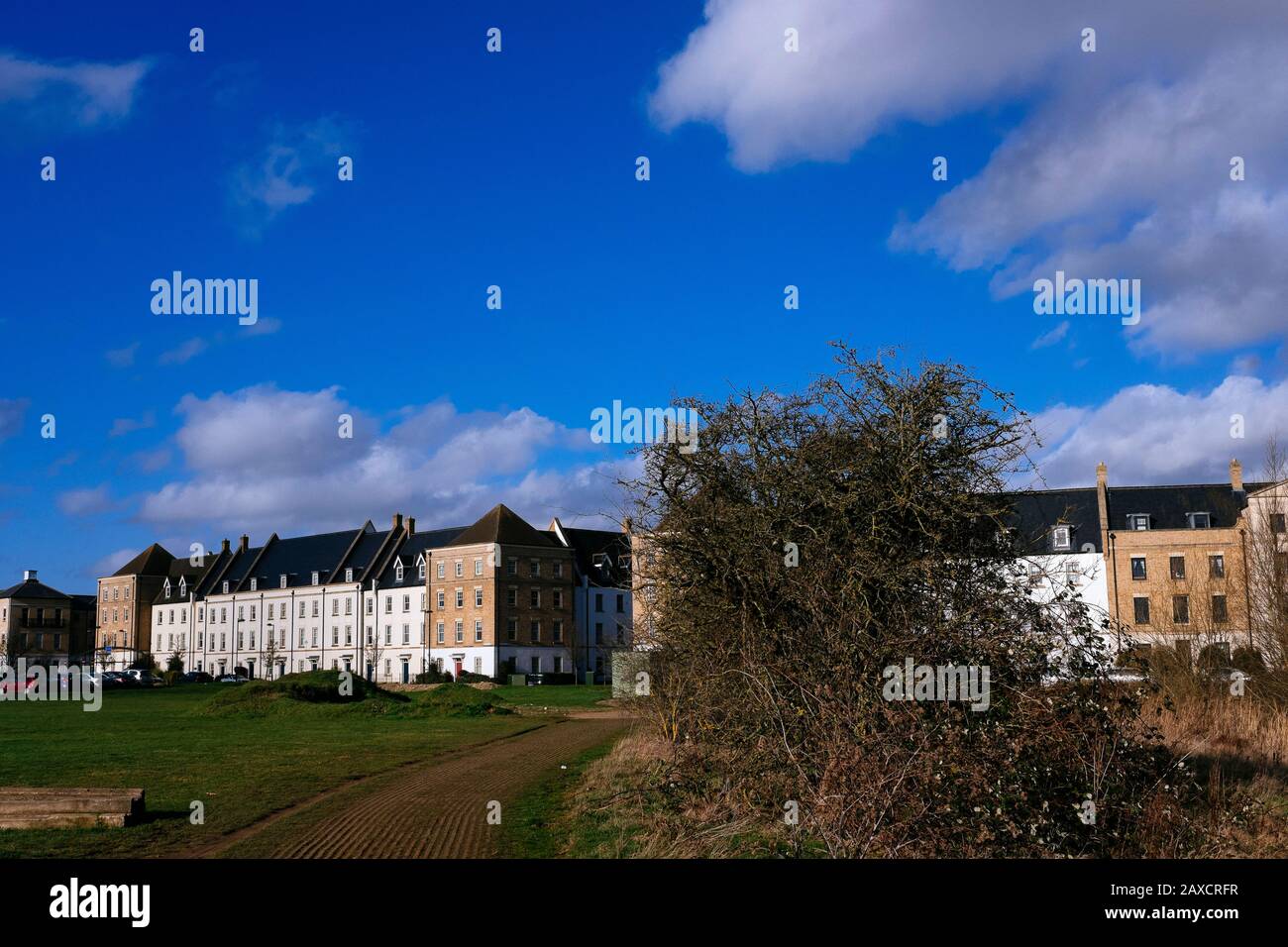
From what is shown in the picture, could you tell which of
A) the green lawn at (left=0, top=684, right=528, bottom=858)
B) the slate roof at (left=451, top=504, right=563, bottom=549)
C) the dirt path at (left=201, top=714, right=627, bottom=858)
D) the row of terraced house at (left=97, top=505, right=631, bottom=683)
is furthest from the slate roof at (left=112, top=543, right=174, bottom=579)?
the dirt path at (left=201, top=714, right=627, bottom=858)

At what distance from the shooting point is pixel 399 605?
9156cm

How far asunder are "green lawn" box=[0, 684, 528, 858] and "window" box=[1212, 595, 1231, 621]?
62.9 ft

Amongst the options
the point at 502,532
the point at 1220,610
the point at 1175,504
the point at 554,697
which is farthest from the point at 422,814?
the point at 502,532

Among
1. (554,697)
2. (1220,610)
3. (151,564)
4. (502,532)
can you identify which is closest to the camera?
(1220,610)

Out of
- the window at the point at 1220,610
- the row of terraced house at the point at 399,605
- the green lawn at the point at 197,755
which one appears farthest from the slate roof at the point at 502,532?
the window at the point at 1220,610

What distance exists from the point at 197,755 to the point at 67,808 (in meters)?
11.1

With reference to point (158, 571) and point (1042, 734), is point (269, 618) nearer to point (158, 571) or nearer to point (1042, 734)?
point (158, 571)

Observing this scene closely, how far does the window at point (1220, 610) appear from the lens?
27.8 m

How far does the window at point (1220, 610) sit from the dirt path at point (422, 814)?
1640 cm

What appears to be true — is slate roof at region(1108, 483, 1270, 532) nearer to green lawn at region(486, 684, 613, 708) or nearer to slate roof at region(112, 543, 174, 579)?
green lawn at region(486, 684, 613, 708)

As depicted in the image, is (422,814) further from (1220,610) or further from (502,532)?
(502,532)

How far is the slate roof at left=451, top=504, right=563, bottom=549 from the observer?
283 feet
